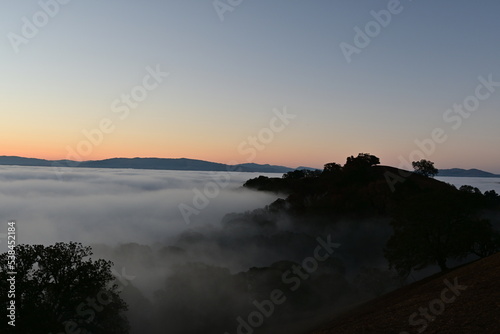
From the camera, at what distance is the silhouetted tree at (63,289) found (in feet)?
108

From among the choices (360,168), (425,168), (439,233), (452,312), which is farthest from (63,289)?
(425,168)

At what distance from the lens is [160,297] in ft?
341

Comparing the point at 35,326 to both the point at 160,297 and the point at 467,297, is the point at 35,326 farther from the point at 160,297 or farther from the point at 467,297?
the point at 160,297

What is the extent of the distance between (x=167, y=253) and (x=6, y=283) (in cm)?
13279

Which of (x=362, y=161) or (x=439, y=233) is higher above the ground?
(x=362, y=161)

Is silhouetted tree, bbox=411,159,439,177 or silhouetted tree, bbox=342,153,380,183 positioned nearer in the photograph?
silhouetted tree, bbox=342,153,380,183

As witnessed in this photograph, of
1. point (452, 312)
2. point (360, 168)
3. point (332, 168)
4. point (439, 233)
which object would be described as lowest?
point (439, 233)

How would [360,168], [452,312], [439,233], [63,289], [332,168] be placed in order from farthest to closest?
[332,168] < [360,168] < [439,233] < [63,289] < [452,312]

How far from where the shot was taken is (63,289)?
118 ft

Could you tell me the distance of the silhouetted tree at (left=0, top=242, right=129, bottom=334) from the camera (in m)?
33.0

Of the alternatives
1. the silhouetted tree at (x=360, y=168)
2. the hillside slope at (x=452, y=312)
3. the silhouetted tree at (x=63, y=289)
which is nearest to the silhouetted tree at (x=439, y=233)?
the hillside slope at (x=452, y=312)

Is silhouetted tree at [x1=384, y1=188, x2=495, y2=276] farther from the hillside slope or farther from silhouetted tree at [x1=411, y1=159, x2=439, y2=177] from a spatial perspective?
silhouetted tree at [x1=411, y1=159, x2=439, y2=177]

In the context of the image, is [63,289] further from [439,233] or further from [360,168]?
[360,168]

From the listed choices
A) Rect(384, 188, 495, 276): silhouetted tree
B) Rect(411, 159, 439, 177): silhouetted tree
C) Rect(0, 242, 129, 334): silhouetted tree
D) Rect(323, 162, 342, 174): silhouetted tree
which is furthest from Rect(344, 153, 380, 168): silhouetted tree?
Rect(0, 242, 129, 334): silhouetted tree
